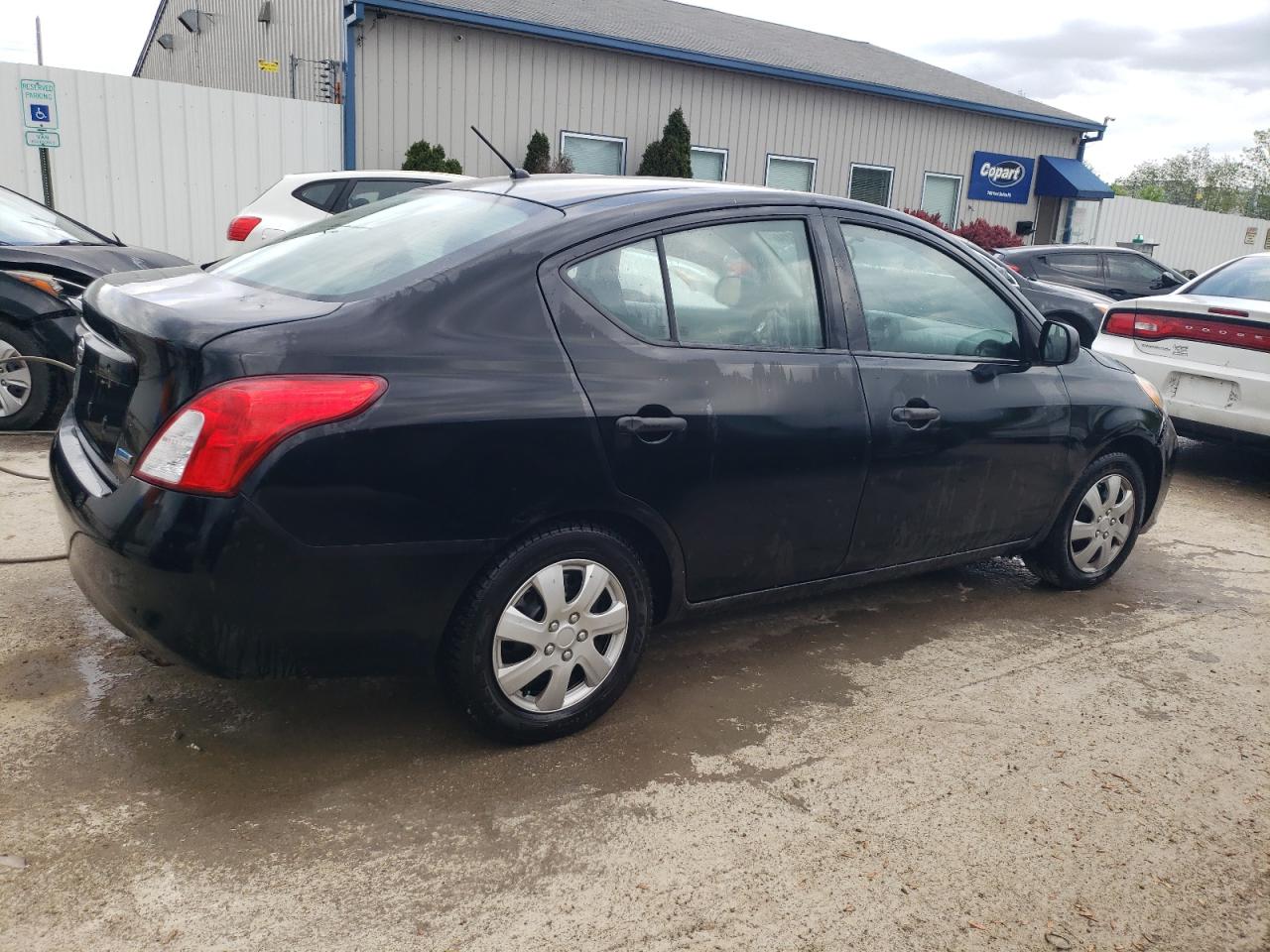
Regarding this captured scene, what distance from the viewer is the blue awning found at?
22.6 meters

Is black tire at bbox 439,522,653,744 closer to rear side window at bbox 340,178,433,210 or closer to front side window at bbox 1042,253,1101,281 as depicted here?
rear side window at bbox 340,178,433,210

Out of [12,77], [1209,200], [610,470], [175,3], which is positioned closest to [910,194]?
[12,77]

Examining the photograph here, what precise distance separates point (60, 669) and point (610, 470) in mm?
1890

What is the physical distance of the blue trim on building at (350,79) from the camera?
13531 mm

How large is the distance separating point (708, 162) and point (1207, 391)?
40.8 ft

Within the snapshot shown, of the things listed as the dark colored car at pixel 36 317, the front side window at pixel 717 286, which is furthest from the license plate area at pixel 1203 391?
the dark colored car at pixel 36 317

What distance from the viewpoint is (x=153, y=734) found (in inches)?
117

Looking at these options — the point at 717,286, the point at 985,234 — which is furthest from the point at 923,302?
the point at 985,234

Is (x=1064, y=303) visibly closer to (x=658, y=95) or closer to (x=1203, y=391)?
(x=1203, y=391)

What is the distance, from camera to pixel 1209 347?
22.2ft

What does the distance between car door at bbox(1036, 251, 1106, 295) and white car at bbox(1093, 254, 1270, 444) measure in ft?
19.0

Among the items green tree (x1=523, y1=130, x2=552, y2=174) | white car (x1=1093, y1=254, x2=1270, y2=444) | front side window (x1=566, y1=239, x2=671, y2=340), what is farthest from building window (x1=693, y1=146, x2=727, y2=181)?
front side window (x1=566, y1=239, x2=671, y2=340)

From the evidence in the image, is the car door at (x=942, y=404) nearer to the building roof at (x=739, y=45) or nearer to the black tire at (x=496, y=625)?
the black tire at (x=496, y=625)

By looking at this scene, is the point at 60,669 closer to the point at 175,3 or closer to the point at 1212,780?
the point at 1212,780
